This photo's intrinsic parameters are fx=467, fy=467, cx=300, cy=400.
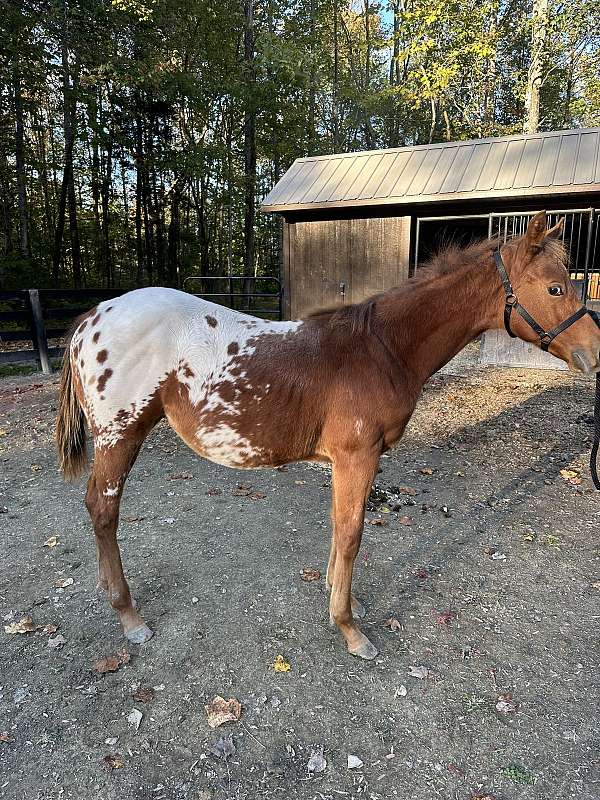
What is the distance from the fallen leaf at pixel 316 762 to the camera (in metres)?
1.87

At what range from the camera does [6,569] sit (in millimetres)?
3182

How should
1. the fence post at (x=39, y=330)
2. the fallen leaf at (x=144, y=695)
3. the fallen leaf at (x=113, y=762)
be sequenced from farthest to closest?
the fence post at (x=39, y=330), the fallen leaf at (x=144, y=695), the fallen leaf at (x=113, y=762)

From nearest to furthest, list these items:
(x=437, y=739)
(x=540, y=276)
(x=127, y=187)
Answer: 1. (x=437, y=739)
2. (x=540, y=276)
3. (x=127, y=187)

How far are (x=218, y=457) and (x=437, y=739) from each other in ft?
5.37

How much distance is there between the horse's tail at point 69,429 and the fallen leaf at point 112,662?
1.11m

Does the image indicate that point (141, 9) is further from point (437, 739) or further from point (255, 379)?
point (437, 739)

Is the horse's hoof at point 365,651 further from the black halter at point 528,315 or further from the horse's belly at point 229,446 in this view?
the black halter at point 528,315

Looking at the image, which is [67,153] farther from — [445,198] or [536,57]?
[536,57]

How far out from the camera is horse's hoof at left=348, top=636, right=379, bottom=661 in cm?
247

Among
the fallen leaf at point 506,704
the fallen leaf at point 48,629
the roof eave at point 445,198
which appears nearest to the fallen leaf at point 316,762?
the fallen leaf at point 506,704

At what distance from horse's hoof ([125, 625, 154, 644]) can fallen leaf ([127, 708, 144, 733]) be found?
447 millimetres

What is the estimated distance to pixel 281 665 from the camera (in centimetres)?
240

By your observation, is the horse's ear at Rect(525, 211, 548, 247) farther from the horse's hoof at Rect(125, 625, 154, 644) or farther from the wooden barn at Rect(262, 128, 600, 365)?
the wooden barn at Rect(262, 128, 600, 365)

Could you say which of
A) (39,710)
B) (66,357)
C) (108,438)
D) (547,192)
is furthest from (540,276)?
(547,192)
